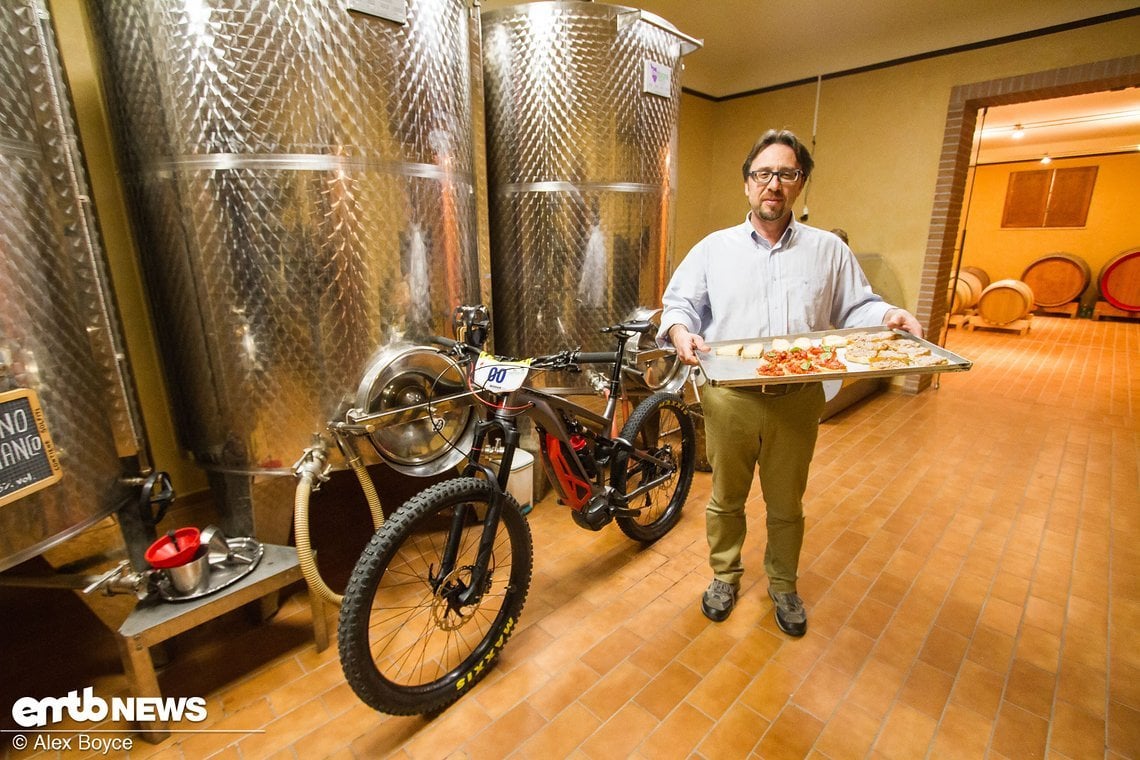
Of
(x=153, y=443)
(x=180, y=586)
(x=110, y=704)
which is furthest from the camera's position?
(x=153, y=443)

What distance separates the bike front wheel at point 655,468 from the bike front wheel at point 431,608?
0.69 metres

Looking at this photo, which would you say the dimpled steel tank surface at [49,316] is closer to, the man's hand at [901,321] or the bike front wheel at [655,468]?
the bike front wheel at [655,468]

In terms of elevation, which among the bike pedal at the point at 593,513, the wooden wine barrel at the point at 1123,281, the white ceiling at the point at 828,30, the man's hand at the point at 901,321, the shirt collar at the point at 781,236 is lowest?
the bike pedal at the point at 593,513

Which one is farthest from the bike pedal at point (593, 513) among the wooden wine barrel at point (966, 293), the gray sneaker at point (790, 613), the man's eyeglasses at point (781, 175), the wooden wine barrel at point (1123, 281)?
the wooden wine barrel at point (1123, 281)

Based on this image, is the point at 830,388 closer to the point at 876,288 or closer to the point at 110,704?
the point at 110,704

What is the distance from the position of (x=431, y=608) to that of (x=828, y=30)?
5.66 metres

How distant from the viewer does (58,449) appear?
154 cm

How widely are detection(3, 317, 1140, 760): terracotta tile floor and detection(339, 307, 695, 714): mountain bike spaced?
0.16 metres

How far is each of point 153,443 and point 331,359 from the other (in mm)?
1270

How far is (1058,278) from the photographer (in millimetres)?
9773

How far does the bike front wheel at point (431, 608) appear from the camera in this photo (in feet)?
5.05

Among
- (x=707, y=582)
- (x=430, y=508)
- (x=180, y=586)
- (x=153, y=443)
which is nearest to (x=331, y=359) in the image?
(x=430, y=508)

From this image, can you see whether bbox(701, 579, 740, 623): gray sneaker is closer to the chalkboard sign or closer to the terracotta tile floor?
the terracotta tile floor

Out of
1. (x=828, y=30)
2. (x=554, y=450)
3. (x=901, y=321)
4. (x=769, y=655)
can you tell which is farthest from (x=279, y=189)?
(x=828, y=30)
